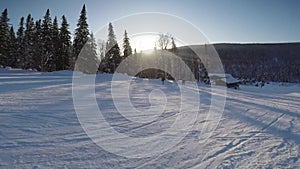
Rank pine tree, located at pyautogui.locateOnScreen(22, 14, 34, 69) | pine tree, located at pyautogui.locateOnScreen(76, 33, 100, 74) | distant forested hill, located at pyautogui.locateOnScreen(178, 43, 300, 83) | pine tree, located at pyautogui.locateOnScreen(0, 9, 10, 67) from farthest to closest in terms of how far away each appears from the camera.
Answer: distant forested hill, located at pyautogui.locateOnScreen(178, 43, 300, 83) → pine tree, located at pyautogui.locateOnScreen(22, 14, 34, 69) → pine tree, located at pyautogui.locateOnScreen(76, 33, 100, 74) → pine tree, located at pyautogui.locateOnScreen(0, 9, 10, 67)

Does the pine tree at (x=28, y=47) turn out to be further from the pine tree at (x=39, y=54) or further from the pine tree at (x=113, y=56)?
the pine tree at (x=113, y=56)

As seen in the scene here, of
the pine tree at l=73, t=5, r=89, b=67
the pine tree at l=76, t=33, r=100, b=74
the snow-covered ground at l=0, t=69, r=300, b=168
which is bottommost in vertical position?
the snow-covered ground at l=0, t=69, r=300, b=168

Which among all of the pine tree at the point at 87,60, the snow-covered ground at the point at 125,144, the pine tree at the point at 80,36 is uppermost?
the pine tree at the point at 80,36

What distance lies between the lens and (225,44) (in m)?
153

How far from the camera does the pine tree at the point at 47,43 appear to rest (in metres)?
40.0

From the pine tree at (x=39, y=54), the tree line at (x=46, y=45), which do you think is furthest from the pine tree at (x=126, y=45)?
the pine tree at (x=39, y=54)

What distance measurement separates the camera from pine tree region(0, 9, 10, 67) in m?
37.2

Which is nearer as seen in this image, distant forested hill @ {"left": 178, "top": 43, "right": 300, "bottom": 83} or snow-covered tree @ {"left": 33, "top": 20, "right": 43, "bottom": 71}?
snow-covered tree @ {"left": 33, "top": 20, "right": 43, "bottom": 71}

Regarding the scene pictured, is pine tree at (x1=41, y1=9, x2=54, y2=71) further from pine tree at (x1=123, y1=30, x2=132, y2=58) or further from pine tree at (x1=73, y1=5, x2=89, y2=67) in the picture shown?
pine tree at (x1=123, y1=30, x2=132, y2=58)

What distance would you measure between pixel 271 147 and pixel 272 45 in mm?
165681

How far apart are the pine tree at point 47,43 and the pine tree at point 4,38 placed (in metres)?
5.30

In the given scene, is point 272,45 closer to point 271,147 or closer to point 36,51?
point 36,51

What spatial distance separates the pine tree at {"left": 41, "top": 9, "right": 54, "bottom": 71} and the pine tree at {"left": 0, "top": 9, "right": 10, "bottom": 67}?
530 centimetres

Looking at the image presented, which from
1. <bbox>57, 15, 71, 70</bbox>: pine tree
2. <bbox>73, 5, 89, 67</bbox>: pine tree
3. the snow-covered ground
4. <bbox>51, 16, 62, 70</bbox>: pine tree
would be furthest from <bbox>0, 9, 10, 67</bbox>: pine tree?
the snow-covered ground
